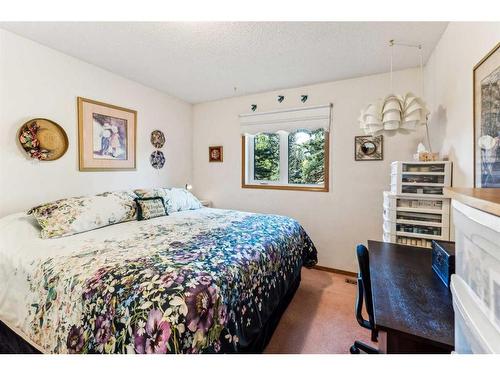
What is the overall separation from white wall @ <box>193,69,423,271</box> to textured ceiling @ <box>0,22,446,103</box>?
202 mm

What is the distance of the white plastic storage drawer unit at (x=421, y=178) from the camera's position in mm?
1735

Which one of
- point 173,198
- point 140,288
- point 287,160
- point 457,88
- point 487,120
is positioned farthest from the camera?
point 287,160

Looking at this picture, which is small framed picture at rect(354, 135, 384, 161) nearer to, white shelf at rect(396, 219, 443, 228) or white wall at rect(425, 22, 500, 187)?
white wall at rect(425, 22, 500, 187)

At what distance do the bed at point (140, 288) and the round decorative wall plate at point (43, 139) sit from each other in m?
0.59

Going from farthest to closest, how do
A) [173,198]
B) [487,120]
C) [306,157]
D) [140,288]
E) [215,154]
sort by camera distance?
[215,154], [306,157], [173,198], [487,120], [140,288]

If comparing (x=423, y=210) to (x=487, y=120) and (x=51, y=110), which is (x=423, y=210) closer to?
(x=487, y=120)

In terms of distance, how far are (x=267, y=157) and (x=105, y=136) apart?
2051mm

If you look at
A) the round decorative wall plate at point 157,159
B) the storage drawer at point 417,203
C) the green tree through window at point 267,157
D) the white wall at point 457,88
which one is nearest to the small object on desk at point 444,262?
the white wall at point 457,88

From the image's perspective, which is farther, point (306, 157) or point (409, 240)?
point (306, 157)

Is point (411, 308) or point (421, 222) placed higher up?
point (421, 222)

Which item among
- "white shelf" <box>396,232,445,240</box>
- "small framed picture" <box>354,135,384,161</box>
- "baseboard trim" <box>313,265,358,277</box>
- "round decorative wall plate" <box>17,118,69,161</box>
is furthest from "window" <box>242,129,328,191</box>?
"round decorative wall plate" <box>17,118,69,161</box>

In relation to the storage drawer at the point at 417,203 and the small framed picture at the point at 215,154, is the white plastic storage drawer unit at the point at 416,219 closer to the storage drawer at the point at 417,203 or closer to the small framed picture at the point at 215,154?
the storage drawer at the point at 417,203

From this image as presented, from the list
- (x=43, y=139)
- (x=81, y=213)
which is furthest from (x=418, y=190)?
(x=43, y=139)

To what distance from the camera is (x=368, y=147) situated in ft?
8.68
